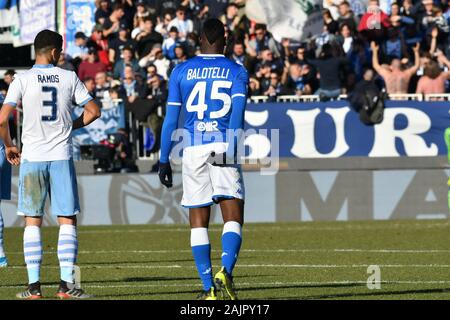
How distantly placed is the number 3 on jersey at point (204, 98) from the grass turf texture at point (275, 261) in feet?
5.37

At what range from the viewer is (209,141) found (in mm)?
11289

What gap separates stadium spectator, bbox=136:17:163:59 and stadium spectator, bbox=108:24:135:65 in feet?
0.56

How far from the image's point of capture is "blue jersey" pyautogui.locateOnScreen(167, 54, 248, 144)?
37.0 feet

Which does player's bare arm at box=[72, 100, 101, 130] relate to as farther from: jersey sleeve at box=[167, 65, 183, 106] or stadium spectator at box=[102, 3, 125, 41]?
stadium spectator at box=[102, 3, 125, 41]

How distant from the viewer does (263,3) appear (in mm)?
26281

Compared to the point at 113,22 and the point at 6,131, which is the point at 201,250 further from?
the point at 113,22

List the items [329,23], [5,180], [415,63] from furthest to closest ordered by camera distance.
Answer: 1. [329,23]
2. [415,63]
3. [5,180]

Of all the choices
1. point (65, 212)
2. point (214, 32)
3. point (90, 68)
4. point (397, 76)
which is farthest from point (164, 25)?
point (214, 32)

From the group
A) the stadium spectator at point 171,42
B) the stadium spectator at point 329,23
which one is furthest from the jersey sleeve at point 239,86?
the stadium spectator at point 171,42

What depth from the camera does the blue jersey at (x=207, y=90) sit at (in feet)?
37.0

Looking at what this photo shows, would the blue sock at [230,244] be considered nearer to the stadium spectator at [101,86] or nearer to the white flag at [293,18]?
the stadium spectator at [101,86]

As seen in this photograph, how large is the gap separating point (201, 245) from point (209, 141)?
0.87m
